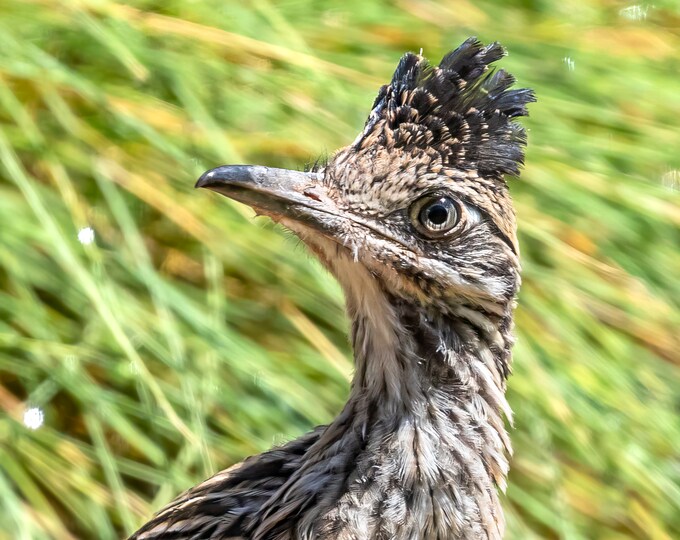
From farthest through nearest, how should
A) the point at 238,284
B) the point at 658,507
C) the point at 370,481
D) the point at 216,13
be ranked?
the point at 216,13 → the point at 238,284 → the point at 658,507 → the point at 370,481

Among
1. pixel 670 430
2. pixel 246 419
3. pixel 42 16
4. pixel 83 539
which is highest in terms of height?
pixel 42 16

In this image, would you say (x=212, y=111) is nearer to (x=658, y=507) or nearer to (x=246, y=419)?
(x=246, y=419)

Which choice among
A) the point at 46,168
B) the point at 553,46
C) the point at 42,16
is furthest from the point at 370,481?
the point at 553,46

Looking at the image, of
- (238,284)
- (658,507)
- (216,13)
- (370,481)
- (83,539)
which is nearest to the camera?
(370,481)

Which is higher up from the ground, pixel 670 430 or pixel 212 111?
pixel 212 111

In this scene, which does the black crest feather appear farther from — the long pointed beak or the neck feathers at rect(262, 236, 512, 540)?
the neck feathers at rect(262, 236, 512, 540)

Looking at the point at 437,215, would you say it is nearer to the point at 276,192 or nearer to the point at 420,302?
the point at 420,302

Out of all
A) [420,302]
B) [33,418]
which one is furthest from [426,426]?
[33,418]

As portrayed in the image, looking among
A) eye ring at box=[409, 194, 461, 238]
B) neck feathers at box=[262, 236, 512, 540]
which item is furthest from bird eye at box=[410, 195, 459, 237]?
neck feathers at box=[262, 236, 512, 540]
